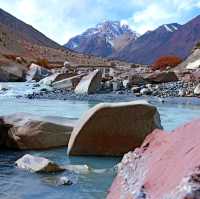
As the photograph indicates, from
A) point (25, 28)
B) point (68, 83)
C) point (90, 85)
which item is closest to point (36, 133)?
point (90, 85)

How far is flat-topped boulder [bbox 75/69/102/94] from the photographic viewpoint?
106 ft

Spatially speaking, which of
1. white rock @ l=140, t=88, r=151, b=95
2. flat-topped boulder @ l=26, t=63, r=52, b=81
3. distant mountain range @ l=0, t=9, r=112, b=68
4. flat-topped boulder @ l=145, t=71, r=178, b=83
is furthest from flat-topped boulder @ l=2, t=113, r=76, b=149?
distant mountain range @ l=0, t=9, r=112, b=68

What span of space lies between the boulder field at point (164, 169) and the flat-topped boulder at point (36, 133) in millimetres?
5868

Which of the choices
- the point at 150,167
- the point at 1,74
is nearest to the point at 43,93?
the point at 1,74

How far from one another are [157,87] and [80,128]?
21798mm

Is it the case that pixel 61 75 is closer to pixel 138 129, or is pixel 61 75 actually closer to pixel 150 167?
pixel 138 129

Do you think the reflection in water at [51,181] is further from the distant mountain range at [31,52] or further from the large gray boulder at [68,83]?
the distant mountain range at [31,52]

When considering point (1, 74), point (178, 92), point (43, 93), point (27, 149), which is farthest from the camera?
point (1, 74)

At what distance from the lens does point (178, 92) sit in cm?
3025

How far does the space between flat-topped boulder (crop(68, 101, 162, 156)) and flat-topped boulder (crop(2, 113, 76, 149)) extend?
3.54 feet

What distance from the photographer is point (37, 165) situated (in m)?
9.40

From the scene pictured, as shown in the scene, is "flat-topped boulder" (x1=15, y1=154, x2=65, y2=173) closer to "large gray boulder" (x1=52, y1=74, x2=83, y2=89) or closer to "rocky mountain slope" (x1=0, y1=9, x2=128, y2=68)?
"large gray boulder" (x1=52, y1=74, x2=83, y2=89)

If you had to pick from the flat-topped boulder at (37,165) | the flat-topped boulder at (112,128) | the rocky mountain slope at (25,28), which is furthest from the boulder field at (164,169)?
the rocky mountain slope at (25,28)

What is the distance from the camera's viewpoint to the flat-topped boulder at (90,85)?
1270 inches
